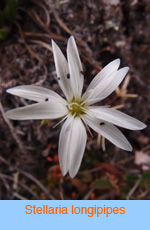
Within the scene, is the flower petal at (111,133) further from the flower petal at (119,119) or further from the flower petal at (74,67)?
the flower petal at (74,67)

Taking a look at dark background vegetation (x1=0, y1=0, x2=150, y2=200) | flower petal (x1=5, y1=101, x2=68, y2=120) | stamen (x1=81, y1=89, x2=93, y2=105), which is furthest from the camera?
dark background vegetation (x1=0, y1=0, x2=150, y2=200)

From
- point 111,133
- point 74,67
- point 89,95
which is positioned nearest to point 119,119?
point 111,133

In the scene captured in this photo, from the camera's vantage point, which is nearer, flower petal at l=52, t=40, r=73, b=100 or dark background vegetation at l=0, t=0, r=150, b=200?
flower petal at l=52, t=40, r=73, b=100

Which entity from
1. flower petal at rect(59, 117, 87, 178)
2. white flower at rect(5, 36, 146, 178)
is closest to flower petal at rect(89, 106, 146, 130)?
white flower at rect(5, 36, 146, 178)

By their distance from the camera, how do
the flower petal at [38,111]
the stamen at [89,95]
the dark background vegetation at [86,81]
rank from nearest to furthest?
1. the flower petal at [38,111]
2. the stamen at [89,95]
3. the dark background vegetation at [86,81]

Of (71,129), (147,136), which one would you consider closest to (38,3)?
(71,129)

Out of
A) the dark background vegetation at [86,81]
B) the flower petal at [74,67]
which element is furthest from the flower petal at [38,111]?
the dark background vegetation at [86,81]

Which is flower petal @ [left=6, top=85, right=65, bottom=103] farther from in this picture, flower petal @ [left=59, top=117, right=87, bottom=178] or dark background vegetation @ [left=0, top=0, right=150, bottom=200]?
dark background vegetation @ [left=0, top=0, right=150, bottom=200]
